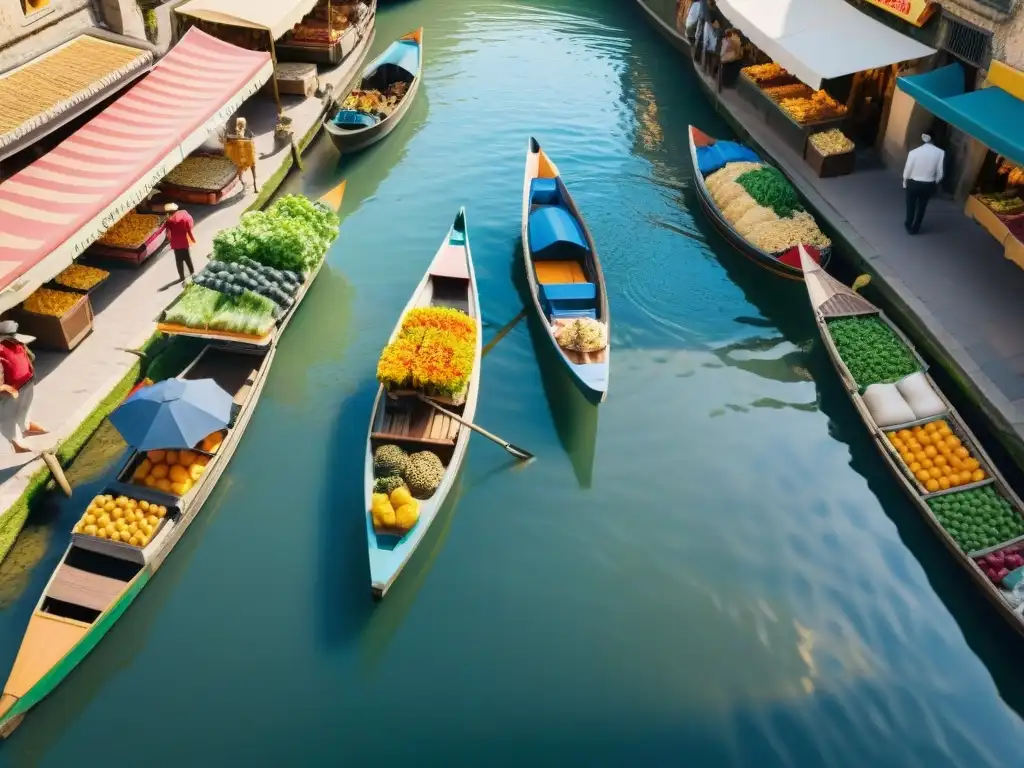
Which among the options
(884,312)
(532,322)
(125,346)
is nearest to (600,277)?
(532,322)

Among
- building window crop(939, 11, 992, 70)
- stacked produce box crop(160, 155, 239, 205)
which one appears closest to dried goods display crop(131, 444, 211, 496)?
stacked produce box crop(160, 155, 239, 205)

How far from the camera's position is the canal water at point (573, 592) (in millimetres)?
9703

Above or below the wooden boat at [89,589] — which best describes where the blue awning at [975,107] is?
above

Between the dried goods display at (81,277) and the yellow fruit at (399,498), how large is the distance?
23.9ft

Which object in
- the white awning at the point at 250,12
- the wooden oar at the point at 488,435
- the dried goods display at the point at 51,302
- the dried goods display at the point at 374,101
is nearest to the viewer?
the wooden oar at the point at 488,435

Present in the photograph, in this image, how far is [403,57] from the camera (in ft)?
81.6

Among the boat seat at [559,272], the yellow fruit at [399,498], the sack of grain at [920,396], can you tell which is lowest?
the yellow fruit at [399,498]

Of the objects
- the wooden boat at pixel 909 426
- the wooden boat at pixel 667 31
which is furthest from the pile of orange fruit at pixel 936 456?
the wooden boat at pixel 667 31

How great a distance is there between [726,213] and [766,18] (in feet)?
20.8

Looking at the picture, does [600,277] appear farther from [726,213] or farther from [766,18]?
[766,18]

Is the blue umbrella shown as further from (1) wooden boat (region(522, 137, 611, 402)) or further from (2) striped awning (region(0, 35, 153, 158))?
(2) striped awning (region(0, 35, 153, 158))

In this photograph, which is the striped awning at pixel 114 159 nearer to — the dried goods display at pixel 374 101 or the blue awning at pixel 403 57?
the dried goods display at pixel 374 101

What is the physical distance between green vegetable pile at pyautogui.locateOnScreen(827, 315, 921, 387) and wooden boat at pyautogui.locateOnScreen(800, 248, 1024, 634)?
99 mm

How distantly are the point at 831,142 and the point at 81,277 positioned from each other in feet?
53.1
